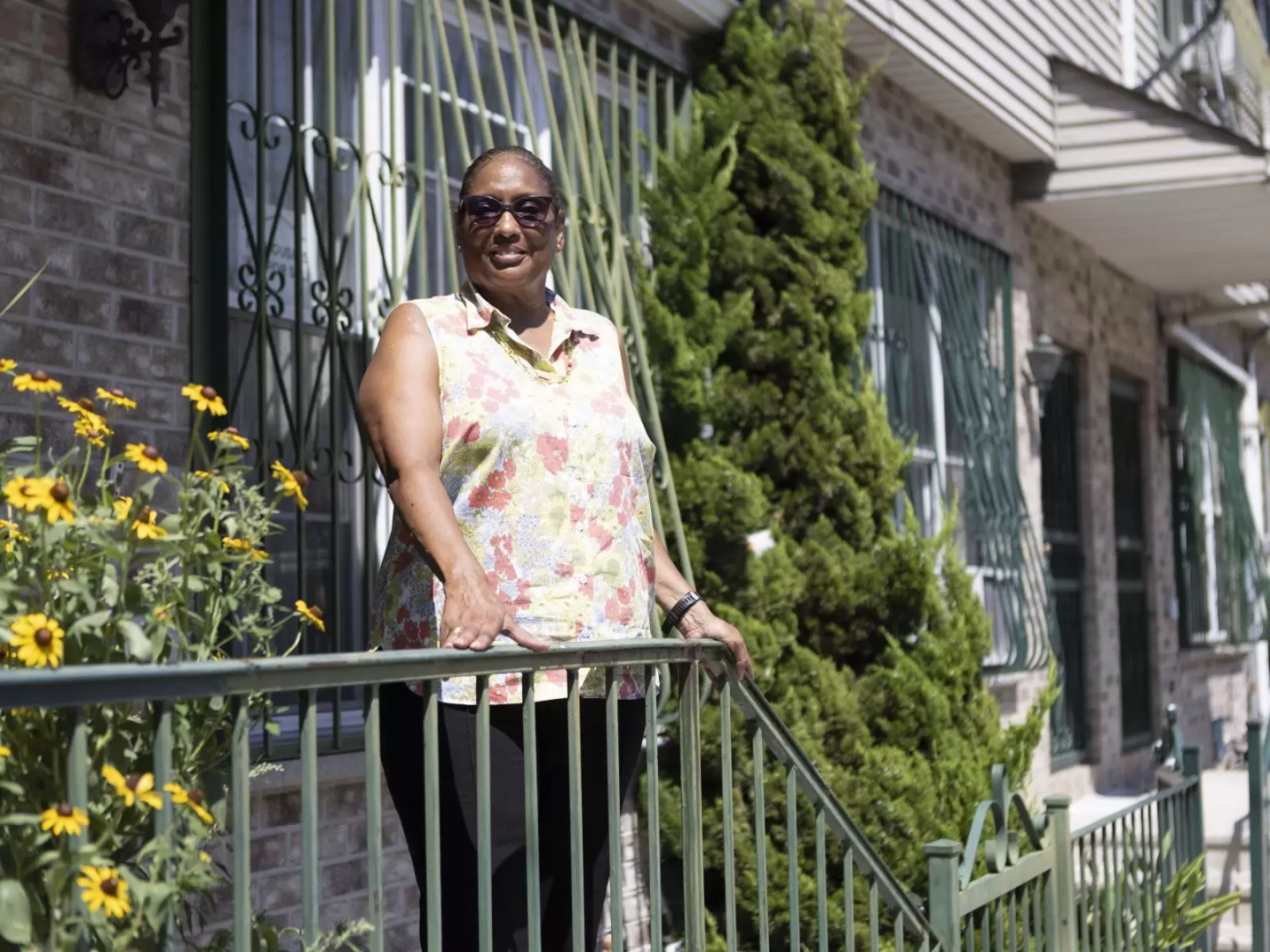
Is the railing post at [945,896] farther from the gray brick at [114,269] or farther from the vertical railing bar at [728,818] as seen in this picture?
the gray brick at [114,269]

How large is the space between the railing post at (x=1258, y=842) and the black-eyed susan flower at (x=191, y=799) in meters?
5.43

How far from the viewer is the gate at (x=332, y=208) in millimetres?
4297

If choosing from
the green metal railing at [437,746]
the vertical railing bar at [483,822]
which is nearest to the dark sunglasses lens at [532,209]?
the green metal railing at [437,746]

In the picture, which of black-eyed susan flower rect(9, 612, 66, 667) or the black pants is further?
the black pants

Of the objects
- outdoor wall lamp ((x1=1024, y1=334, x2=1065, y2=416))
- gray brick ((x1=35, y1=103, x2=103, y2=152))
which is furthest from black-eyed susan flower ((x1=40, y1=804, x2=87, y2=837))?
outdoor wall lamp ((x1=1024, y1=334, x2=1065, y2=416))

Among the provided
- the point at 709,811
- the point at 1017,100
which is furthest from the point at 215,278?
the point at 1017,100

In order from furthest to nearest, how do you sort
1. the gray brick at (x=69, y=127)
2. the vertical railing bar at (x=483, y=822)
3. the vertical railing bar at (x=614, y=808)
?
the gray brick at (x=69, y=127) → the vertical railing bar at (x=614, y=808) → the vertical railing bar at (x=483, y=822)

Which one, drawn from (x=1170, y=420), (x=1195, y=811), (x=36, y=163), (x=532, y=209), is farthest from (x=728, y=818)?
(x=1170, y=420)

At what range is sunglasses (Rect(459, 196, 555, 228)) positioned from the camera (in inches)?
121

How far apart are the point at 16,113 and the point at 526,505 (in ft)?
5.29

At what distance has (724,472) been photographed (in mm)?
5855

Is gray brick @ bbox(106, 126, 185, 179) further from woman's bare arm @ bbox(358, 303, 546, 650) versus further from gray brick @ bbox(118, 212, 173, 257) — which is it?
woman's bare arm @ bbox(358, 303, 546, 650)

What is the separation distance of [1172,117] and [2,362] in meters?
7.15

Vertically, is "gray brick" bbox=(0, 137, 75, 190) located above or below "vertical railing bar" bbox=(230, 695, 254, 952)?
above
